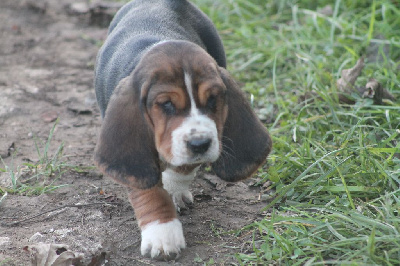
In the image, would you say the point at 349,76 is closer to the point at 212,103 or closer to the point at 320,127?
the point at 320,127

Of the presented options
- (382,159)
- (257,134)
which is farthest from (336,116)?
(257,134)

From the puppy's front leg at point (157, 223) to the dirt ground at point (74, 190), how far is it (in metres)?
0.08

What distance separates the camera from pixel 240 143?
443cm

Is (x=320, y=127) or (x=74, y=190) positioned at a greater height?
(x=320, y=127)

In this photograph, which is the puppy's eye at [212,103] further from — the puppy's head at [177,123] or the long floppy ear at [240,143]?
the long floppy ear at [240,143]

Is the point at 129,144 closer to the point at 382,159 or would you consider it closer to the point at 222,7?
the point at 382,159

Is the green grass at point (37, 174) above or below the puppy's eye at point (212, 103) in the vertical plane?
below

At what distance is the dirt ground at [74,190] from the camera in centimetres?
423

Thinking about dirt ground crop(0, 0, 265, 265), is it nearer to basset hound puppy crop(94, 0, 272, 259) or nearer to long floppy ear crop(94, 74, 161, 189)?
basset hound puppy crop(94, 0, 272, 259)

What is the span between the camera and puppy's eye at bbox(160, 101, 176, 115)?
4.01 metres

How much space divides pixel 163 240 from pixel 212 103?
95 cm

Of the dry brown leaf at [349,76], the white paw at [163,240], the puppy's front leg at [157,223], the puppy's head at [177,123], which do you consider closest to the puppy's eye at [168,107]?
the puppy's head at [177,123]

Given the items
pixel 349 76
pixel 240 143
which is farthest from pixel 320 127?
pixel 240 143

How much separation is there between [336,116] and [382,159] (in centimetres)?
95
